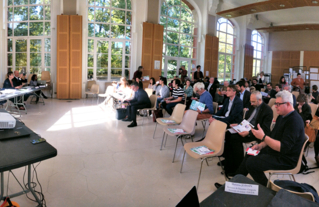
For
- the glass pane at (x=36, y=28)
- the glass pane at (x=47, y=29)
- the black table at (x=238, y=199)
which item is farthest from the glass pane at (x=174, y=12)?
Result: the black table at (x=238, y=199)

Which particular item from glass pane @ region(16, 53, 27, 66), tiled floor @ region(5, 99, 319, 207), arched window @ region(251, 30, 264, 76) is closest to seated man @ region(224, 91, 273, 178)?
tiled floor @ region(5, 99, 319, 207)

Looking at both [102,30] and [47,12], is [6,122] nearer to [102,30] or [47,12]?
[102,30]

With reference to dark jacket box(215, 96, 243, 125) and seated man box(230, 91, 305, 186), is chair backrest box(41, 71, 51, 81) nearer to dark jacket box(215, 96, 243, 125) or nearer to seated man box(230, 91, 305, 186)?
dark jacket box(215, 96, 243, 125)

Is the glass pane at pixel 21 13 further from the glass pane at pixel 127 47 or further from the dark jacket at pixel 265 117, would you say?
the dark jacket at pixel 265 117

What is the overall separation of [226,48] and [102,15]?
896 cm

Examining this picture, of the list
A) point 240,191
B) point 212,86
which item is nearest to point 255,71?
point 212,86

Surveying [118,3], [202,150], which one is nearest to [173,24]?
[118,3]

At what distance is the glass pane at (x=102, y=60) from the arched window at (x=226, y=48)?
8.00 metres

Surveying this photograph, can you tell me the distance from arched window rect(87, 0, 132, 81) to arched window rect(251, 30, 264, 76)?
1158 centimetres

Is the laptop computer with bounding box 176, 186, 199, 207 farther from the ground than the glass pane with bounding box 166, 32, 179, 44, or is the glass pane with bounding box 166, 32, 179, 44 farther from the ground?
the glass pane with bounding box 166, 32, 179, 44

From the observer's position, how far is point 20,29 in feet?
40.0

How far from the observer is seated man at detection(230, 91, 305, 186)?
2668 mm

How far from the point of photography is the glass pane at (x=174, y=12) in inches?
539

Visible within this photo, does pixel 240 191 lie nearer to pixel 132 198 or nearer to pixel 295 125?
pixel 295 125
